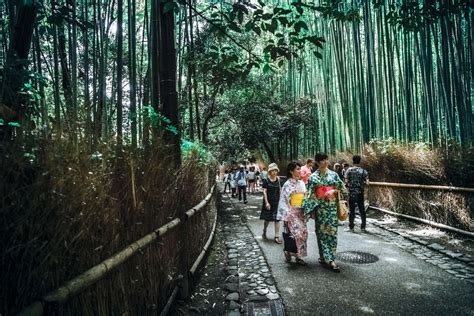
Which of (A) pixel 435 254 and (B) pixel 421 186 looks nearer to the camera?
(A) pixel 435 254

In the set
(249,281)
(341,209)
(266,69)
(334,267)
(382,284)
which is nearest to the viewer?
(266,69)

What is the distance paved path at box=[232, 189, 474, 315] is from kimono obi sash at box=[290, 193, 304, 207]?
72cm

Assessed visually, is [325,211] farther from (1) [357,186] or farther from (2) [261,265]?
(1) [357,186]

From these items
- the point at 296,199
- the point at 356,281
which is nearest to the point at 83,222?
the point at 356,281

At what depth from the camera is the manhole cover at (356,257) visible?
4.11 m

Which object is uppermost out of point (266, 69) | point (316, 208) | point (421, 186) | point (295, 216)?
point (266, 69)

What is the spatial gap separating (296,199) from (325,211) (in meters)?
0.50

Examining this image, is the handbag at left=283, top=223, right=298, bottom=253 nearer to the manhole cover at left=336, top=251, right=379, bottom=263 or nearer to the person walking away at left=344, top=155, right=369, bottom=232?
the manhole cover at left=336, top=251, right=379, bottom=263

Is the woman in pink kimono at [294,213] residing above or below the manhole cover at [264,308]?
above

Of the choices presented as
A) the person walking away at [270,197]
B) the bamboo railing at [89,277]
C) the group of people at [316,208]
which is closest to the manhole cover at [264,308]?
the bamboo railing at [89,277]

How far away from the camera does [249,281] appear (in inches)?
138

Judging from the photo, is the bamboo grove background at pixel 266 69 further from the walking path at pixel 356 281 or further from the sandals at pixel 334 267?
the sandals at pixel 334 267

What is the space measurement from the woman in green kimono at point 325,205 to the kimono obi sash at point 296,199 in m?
0.18

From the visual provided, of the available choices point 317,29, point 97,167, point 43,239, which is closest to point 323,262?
point 97,167
